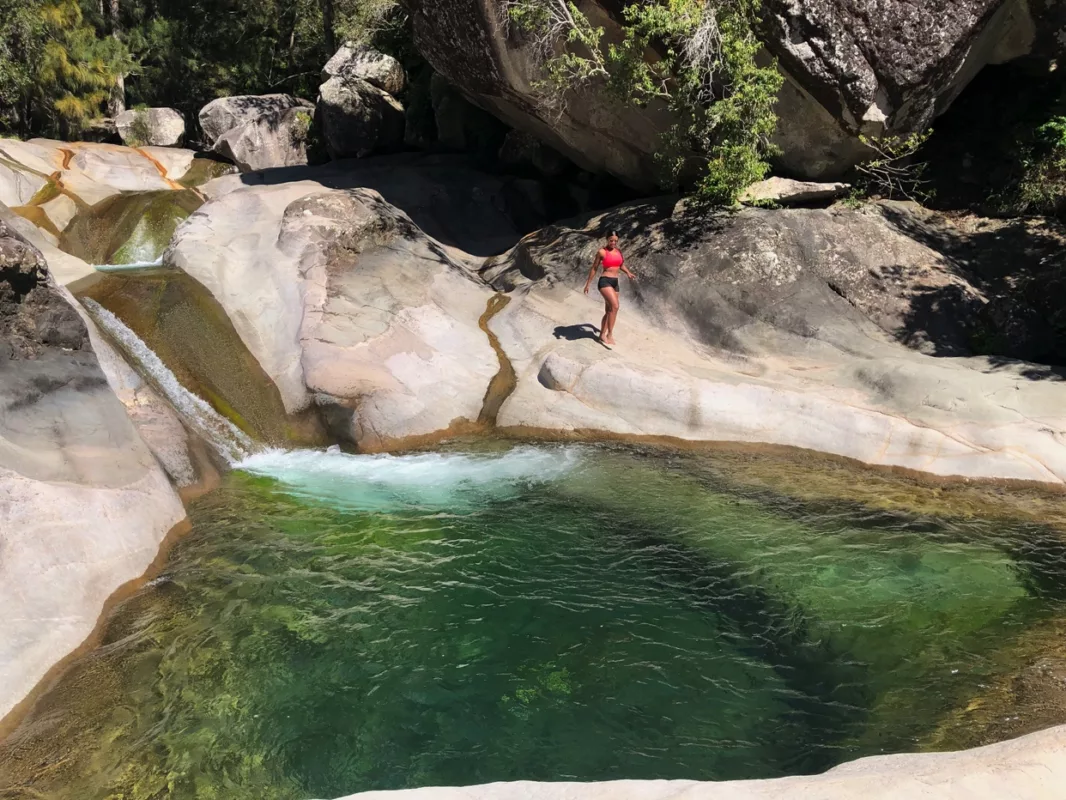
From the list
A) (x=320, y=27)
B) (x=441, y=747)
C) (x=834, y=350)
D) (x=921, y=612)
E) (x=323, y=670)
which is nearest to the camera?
(x=441, y=747)

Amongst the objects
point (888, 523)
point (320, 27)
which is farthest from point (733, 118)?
point (320, 27)

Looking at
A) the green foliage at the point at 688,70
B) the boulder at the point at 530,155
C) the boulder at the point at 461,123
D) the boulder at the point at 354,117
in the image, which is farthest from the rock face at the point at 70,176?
the green foliage at the point at 688,70

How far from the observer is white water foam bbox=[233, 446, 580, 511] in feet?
29.3

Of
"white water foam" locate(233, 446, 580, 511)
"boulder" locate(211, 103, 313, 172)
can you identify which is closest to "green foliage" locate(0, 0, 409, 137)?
"boulder" locate(211, 103, 313, 172)

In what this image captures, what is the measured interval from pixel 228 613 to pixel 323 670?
1.20m

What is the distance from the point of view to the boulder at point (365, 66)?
73.0 ft

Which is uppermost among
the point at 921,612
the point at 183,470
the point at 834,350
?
the point at 834,350

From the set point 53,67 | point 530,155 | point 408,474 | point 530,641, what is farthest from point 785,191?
point 53,67

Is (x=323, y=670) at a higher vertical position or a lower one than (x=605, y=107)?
lower

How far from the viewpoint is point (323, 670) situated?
5.93 m

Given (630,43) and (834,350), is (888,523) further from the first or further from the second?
(630,43)

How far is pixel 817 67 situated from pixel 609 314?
5333 mm

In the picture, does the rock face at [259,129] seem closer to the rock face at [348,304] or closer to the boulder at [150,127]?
the boulder at [150,127]

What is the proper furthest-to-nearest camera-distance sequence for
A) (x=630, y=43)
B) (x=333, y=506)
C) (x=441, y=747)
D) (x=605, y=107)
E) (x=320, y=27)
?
(x=320, y=27), (x=605, y=107), (x=630, y=43), (x=333, y=506), (x=441, y=747)
